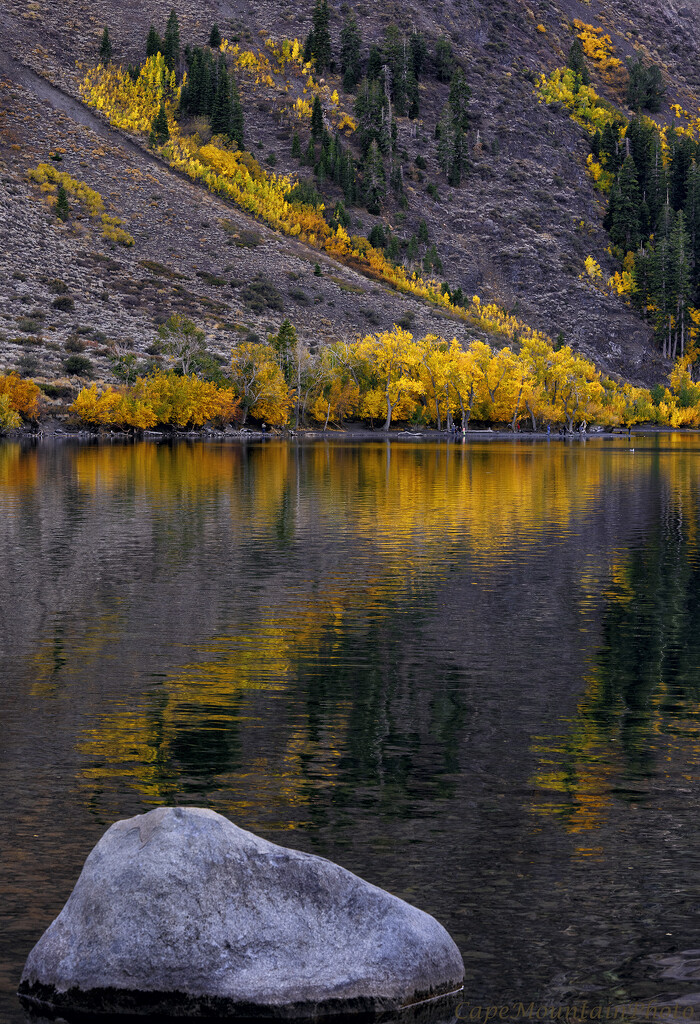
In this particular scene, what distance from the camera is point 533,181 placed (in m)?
188

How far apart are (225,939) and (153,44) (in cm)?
19011

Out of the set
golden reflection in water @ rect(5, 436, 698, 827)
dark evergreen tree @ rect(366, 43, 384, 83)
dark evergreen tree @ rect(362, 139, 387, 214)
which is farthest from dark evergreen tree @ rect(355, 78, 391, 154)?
golden reflection in water @ rect(5, 436, 698, 827)

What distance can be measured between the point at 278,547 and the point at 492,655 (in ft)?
43.3

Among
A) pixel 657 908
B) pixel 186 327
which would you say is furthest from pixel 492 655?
pixel 186 327

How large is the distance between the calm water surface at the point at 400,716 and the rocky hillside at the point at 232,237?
259 feet

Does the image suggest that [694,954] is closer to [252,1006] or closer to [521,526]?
[252,1006]

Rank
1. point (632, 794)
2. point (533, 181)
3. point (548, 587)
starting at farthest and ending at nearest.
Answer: point (533, 181)
point (548, 587)
point (632, 794)

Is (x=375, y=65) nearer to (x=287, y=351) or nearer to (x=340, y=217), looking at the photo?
(x=340, y=217)

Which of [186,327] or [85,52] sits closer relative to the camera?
[186,327]

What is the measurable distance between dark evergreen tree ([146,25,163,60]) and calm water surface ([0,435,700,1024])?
533ft

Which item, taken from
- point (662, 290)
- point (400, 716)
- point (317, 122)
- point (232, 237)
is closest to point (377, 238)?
point (232, 237)

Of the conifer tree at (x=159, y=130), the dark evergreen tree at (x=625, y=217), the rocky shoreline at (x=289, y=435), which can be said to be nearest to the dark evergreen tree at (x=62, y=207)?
the conifer tree at (x=159, y=130)

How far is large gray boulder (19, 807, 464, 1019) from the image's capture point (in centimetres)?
697

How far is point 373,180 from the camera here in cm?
17525
